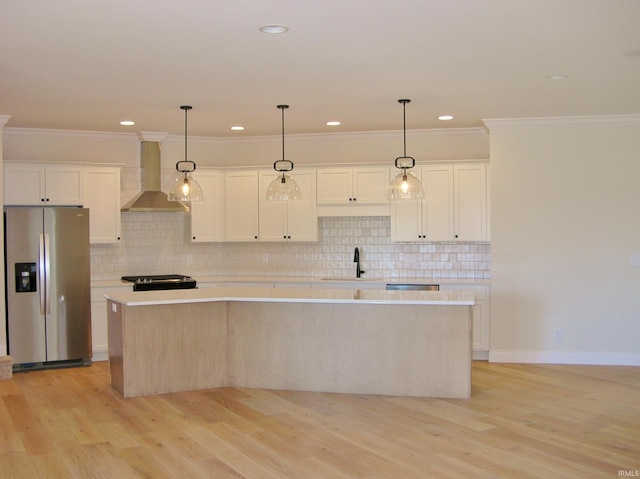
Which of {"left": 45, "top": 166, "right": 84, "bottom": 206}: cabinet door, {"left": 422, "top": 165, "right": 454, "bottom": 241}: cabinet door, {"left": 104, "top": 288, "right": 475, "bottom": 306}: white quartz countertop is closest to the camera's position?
{"left": 104, "top": 288, "right": 475, "bottom": 306}: white quartz countertop

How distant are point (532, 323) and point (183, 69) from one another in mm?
4560

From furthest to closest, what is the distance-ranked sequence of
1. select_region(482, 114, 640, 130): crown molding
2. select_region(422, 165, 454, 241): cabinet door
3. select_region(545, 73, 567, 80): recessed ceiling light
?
select_region(422, 165, 454, 241): cabinet door
select_region(482, 114, 640, 130): crown molding
select_region(545, 73, 567, 80): recessed ceiling light

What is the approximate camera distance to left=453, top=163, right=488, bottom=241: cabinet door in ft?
25.3

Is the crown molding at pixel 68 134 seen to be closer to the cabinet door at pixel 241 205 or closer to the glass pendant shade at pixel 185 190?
the cabinet door at pixel 241 205

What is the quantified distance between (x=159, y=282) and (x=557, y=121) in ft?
15.3

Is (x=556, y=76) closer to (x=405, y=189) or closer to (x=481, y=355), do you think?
(x=405, y=189)

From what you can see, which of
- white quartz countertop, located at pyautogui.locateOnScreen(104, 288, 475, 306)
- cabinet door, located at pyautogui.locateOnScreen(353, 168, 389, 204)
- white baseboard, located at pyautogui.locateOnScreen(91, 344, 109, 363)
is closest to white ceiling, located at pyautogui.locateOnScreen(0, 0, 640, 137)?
cabinet door, located at pyautogui.locateOnScreen(353, 168, 389, 204)

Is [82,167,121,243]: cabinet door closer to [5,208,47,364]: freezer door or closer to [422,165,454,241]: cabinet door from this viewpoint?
[5,208,47,364]: freezer door

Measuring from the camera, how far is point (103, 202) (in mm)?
7812

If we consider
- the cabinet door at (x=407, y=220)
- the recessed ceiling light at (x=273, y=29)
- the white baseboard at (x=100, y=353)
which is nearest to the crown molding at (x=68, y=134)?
the white baseboard at (x=100, y=353)

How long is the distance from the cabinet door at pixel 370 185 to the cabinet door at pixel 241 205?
1259 mm

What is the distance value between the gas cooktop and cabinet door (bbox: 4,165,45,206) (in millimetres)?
1336

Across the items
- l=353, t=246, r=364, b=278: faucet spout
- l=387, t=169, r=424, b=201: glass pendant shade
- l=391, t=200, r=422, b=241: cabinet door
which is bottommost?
l=353, t=246, r=364, b=278: faucet spout

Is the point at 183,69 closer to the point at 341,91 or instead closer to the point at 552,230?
the point at 341,91
